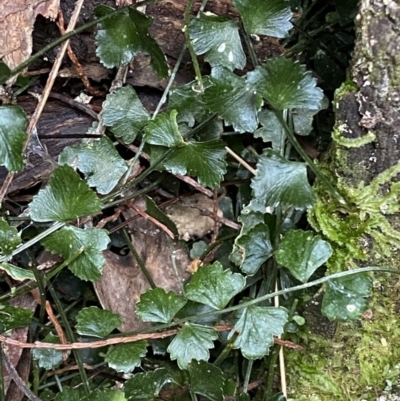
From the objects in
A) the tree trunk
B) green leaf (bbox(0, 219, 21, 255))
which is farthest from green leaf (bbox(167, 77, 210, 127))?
green leaf (bbox(0, 219, 21, 255))

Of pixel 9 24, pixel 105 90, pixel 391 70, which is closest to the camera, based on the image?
pixel 391 70

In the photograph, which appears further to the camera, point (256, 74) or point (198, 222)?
point (198, 222)

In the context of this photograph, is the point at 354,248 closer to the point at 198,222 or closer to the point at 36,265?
the point at 198,222

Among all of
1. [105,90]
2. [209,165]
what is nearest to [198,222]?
[209,165]

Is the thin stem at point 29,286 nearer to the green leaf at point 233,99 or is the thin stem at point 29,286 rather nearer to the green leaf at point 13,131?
the green leaf at point 13,131

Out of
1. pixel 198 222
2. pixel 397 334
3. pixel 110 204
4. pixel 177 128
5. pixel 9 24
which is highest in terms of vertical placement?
pixel 9 24

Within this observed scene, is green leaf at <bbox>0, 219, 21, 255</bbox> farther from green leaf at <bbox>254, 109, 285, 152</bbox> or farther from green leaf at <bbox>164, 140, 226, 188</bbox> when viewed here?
green leaf at <bbox>254, 109, 285, 152</bbox>

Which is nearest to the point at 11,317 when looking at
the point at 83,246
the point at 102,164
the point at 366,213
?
the point at 83,246
